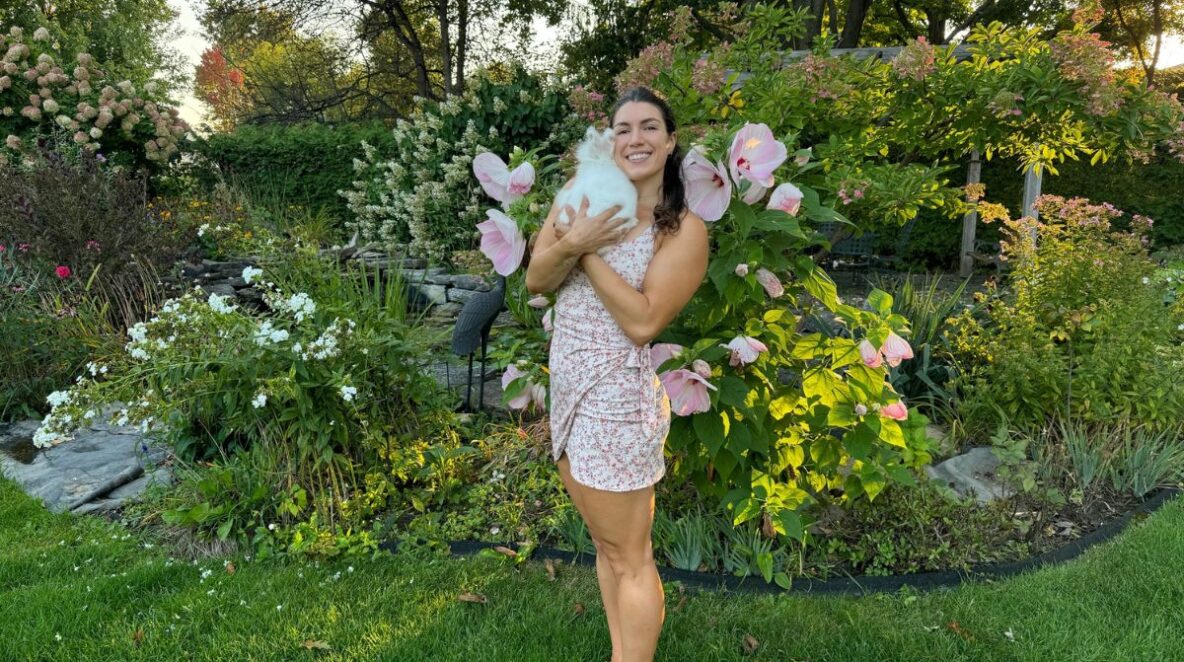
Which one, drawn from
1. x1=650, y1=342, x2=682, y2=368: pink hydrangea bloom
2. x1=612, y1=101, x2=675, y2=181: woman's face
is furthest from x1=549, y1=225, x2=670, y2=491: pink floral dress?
x1=650, y1=342, x2=682, y2=368: pink hydrangea bloom

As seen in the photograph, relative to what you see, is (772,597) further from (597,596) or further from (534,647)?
(534,647)

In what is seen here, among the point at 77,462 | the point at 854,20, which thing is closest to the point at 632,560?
the point at 77,462

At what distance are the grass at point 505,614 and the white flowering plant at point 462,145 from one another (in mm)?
3663

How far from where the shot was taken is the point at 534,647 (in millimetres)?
2105

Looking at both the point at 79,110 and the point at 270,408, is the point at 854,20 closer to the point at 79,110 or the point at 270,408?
the point at 79,110

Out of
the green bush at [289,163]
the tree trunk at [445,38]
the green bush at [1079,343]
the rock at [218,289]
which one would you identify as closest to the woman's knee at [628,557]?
the green bush at [1079,343]

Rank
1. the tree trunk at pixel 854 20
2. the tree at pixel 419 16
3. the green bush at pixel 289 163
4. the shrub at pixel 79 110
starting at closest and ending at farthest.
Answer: the shrub at pixel 79 110
the green bush at pixel 289 163
the tree trunk at pixel 854 20
the tree at pixel 419 16

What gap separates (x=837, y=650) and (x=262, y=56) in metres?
24.4

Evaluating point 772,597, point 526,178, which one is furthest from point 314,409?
point 772,597

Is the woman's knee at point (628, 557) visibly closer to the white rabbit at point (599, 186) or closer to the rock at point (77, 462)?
the white rabbit at point (599, 186)

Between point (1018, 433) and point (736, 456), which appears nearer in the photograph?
point (736, 456)

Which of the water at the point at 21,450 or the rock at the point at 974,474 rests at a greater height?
the rock at the point at 974,474

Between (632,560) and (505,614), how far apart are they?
829 mm

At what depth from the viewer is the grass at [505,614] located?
208cm
